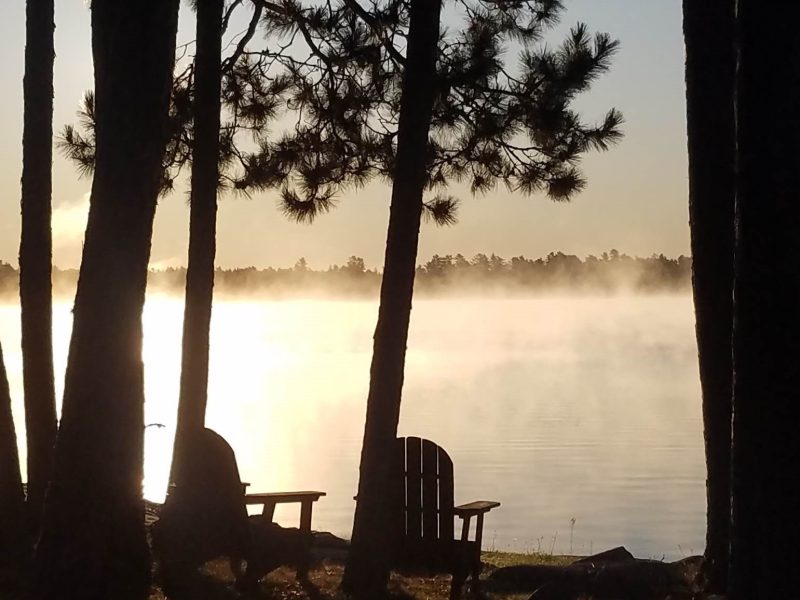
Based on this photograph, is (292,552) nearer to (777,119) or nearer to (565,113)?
(777,119)

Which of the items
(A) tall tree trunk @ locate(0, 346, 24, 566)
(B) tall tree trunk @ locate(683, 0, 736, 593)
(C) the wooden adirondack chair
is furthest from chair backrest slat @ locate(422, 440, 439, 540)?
(A) tall tree trunk @ locate(0, 346, 24, 566)

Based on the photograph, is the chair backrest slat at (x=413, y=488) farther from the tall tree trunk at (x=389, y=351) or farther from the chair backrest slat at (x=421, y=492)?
the tall tree trunk at (x=389, y=351)

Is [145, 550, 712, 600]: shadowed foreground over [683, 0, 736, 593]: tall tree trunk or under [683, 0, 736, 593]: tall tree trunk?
under

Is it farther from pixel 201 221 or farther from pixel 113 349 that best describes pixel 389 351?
pixel 201 221

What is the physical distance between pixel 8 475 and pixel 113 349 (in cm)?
273

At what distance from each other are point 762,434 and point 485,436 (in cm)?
3554

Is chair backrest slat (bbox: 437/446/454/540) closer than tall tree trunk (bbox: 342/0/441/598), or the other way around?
chair backrest slat (bbox: 437/446/454/540)

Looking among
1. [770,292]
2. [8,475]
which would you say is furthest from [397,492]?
[770,292]

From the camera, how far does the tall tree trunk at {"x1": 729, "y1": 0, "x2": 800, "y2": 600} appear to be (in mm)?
4785

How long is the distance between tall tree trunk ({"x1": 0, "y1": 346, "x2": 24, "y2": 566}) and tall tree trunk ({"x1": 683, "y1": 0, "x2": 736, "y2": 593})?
4.75 meters

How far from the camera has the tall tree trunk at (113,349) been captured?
20.4ft

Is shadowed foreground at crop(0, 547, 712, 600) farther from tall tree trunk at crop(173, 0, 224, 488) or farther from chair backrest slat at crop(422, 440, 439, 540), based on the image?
tall tree trunk at crop(173, 0, 224, 488)

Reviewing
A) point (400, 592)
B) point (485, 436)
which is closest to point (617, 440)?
point (485, 436)

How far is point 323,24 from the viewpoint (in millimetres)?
11070
